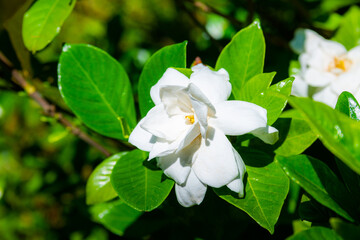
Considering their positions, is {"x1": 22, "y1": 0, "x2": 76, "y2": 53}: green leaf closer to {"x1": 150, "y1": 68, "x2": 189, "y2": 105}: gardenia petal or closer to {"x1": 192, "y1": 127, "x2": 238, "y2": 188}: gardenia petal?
{"x1": 150, "y1": 68, "x2": 189, "y2": 105}: gardenia petal

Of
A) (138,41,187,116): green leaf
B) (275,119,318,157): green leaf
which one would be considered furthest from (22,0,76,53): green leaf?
(275,119,318,157): green leaf

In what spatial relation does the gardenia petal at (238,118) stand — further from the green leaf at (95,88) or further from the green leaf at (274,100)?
the green leaf at (95,88)

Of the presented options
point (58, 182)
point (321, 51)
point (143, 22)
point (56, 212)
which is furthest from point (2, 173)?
point (321, 51)

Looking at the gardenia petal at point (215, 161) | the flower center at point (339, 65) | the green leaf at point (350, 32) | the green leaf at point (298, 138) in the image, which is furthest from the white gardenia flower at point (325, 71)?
the gardenia petal at point (215, 161)

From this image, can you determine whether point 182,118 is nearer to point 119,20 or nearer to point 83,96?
point 83,96

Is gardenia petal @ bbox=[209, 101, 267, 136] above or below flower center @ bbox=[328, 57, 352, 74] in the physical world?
above
